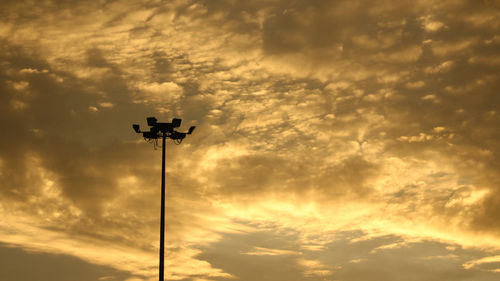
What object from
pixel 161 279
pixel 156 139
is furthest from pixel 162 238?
pixel 156 139

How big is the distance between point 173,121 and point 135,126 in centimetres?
240

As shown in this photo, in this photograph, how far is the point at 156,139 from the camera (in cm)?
3353

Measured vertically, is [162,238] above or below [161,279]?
above

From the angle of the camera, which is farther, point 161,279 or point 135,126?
point 135,126

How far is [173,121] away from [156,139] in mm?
1738

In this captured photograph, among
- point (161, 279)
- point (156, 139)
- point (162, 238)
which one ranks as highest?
point (156, 139)

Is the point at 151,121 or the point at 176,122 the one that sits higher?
the point at 151,121

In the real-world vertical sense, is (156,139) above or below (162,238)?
above

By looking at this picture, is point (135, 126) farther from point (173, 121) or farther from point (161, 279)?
point (161, 279)

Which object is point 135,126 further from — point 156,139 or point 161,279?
point 161,279

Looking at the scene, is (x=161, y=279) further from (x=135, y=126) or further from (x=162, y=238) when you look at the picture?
(x=135, y=126)

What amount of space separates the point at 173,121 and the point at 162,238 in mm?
6719

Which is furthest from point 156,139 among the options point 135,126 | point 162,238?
point 162,238

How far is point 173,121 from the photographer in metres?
32.6
